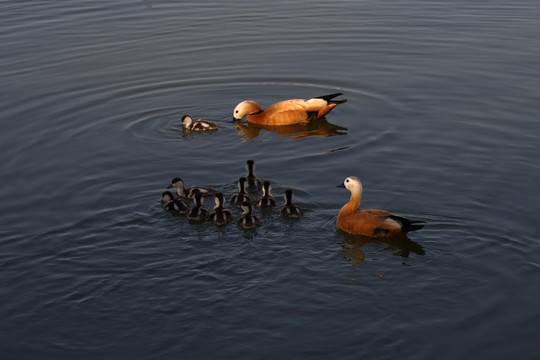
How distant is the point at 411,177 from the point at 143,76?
8007 millimetres

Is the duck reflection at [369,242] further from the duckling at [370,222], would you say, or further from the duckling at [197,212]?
the duckling at [197,212]

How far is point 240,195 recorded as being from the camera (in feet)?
34.8

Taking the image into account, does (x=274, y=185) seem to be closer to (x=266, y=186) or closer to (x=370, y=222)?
(x=266, y=186)

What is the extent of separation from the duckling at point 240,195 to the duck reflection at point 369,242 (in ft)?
5.15

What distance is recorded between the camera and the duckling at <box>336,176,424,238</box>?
938 cm

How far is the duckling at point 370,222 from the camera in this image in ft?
30.8

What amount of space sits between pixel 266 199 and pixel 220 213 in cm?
79

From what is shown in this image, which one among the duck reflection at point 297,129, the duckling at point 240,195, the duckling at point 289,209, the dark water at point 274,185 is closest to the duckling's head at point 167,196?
the dark water at point 274,185

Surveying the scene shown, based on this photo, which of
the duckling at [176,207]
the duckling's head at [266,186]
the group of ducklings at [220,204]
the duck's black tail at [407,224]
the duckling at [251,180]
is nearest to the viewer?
the duck's black tail at [407,224]

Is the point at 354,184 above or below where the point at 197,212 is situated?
above

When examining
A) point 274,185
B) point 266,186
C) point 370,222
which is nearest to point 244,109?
point 274,185

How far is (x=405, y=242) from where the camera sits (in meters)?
9.49

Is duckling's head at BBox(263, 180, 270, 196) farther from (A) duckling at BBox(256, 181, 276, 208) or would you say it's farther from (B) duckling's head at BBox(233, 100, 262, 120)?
(B) duckling's head at BBox(233, 100, 262, 120)

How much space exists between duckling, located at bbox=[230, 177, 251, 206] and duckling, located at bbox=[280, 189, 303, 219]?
65 centimetres
